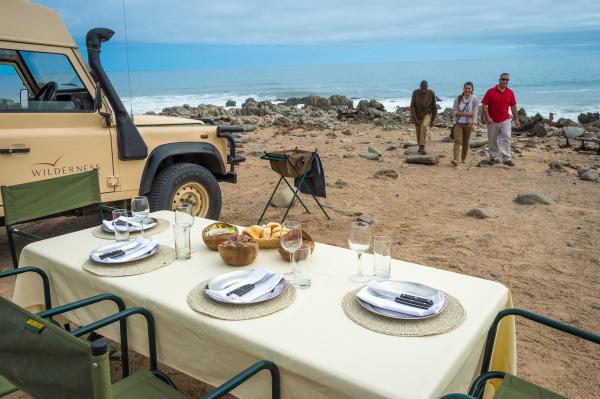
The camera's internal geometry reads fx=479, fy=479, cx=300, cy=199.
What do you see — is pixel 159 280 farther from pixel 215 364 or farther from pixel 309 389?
pixel 309 389

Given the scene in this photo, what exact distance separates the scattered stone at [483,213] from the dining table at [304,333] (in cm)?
469

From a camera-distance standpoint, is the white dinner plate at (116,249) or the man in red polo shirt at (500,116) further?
the man in red polo shirt at (500,116)

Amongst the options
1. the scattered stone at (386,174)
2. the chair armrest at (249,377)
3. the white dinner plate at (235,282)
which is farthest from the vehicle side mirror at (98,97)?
the scattered stone at (386,174)

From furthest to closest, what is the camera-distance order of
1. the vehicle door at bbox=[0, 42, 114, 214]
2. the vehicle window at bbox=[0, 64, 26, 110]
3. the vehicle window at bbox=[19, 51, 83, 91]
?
the vehicle window at bbox=[19, 51, 83, 91]
the vehicle window at bbox=[0, 64, 26, 110]
the vehicle door at bbox=[0, 42, 114, 214]

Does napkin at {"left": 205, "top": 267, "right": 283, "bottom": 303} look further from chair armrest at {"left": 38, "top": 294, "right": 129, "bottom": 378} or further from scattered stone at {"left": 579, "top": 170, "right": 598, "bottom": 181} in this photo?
scattered stone at {"left": 579, "top": 170, "right": 598, "bottom": 181}

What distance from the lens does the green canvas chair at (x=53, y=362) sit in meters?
1.34

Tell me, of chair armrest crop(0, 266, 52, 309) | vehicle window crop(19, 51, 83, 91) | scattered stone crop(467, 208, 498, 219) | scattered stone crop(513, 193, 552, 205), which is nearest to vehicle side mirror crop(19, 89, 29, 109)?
vehicle window crop(19, 51, 83, 91)

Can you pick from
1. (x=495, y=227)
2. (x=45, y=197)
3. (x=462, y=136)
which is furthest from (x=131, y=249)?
(x=462, y=136)

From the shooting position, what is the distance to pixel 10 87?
475 centimetres

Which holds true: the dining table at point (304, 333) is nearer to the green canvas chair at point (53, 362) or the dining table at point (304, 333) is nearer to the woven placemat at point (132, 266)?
the woven placemat at point (132, 266)

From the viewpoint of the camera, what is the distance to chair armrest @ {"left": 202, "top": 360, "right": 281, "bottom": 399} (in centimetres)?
151

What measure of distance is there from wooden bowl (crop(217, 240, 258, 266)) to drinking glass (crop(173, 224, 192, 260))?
0.21 meters

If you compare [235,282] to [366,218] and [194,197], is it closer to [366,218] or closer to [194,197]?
[194,197]

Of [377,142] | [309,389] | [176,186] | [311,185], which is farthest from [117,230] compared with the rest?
[377,142]
